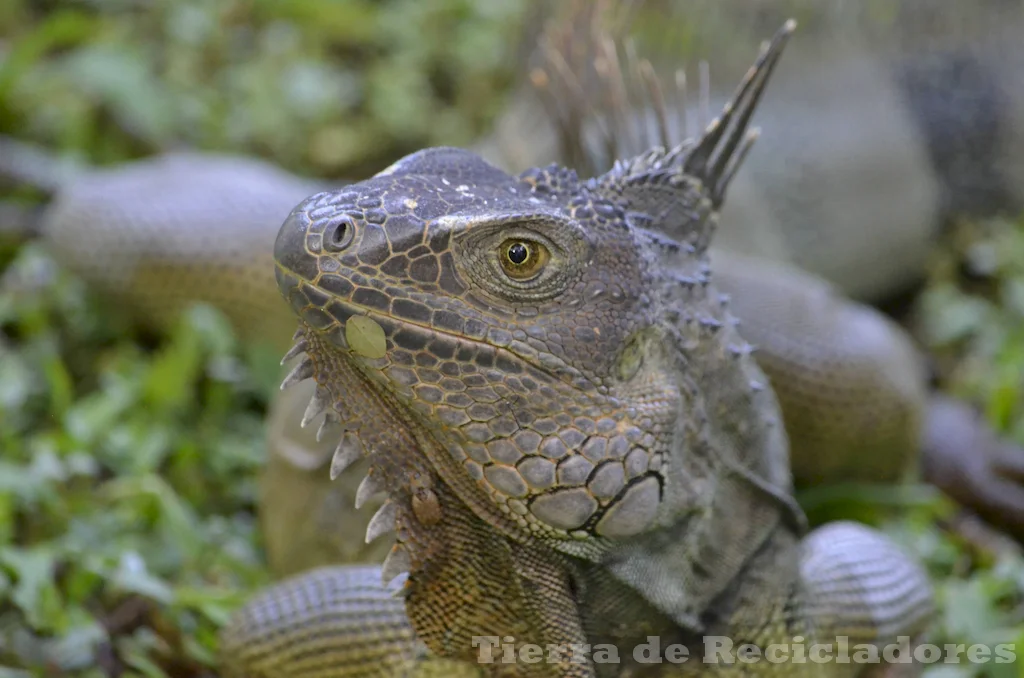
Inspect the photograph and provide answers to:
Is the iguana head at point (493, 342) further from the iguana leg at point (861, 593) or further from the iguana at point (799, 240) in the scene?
the iguana at point (799, 240)

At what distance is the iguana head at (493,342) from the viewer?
199 cm

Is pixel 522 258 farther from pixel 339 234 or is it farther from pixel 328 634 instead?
pixel 328 634

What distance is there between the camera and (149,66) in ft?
21.2

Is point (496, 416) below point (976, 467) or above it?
above

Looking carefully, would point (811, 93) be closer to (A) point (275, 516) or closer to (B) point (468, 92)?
(B) point (468, 92)

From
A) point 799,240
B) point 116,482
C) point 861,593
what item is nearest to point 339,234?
point 861,593

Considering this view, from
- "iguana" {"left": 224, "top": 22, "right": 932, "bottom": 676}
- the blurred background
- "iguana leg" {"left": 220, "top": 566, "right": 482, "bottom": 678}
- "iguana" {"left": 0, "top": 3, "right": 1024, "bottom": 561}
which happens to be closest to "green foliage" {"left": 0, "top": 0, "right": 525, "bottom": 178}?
the blurred background

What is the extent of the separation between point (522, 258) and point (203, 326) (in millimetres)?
2559

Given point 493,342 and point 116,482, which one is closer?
point 493,342

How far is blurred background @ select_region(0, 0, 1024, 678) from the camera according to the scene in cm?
332

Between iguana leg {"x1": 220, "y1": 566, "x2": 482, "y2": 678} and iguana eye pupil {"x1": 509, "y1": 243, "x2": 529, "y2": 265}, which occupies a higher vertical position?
iguana eye pupil {"x1": 509, "y1": 243, "x2": 529, "y2": 265}

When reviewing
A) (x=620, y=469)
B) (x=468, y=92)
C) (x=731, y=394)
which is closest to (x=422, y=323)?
(x=620, y=469)

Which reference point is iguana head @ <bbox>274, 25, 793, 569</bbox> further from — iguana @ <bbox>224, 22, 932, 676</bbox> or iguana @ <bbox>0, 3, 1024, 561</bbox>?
iguana @ <bbox>0, 3, 1024, 561</bbox>

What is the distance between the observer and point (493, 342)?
2027 millimetres
